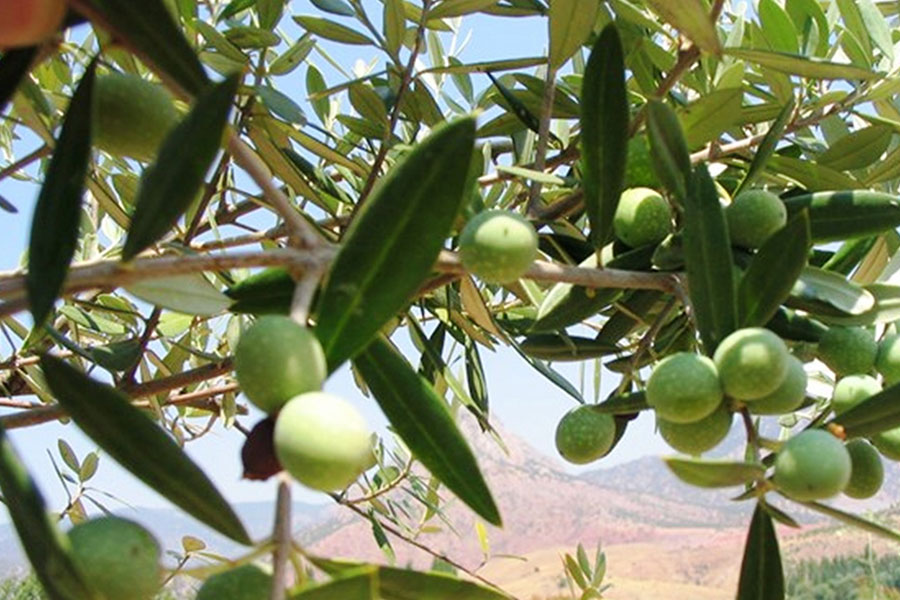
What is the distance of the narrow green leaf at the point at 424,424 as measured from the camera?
573 mm

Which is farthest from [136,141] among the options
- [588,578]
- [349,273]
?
[588,578]

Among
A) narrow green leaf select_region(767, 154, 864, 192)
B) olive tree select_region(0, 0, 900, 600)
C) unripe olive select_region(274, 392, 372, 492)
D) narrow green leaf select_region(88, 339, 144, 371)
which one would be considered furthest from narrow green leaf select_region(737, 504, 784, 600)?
narrow green leaf select_region(88, 339, 144, 371)

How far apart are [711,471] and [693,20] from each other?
0.37 metres

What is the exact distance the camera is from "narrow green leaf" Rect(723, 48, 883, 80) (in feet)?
2.81

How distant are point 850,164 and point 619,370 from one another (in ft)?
1.11

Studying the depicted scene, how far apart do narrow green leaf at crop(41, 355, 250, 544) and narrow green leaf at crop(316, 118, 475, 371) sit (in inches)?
3.6

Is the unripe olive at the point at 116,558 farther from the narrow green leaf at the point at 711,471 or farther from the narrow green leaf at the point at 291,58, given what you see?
the narrow green leaf at the point at 291,58

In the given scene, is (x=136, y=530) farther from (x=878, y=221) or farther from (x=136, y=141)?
(x=878, y=221)

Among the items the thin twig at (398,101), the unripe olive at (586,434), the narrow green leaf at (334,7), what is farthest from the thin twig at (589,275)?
the narrow green leaf at (334,7)

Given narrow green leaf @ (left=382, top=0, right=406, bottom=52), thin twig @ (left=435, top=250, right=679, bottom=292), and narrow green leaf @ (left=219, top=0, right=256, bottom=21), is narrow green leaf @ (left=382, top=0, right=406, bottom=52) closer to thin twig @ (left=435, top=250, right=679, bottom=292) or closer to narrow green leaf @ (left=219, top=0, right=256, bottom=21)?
narrow green leaf @ (left=219, top=0, right=256, bottom=21)

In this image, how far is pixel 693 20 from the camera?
745 mm

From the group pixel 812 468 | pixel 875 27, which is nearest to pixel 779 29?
pixel 875 27

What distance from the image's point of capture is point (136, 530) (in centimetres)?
44

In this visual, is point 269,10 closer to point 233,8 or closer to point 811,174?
point 233,8
